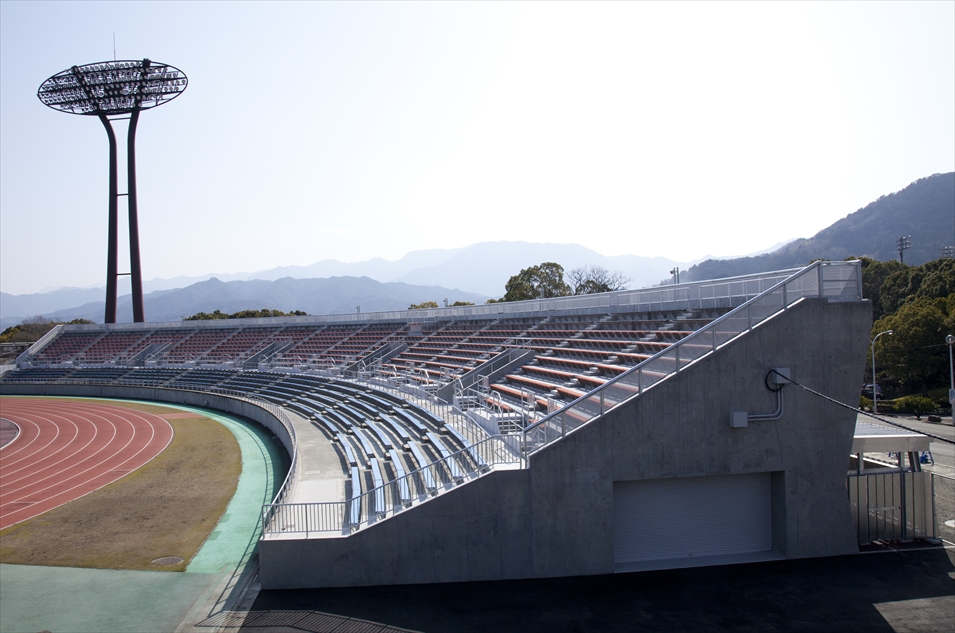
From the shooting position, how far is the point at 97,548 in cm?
1352

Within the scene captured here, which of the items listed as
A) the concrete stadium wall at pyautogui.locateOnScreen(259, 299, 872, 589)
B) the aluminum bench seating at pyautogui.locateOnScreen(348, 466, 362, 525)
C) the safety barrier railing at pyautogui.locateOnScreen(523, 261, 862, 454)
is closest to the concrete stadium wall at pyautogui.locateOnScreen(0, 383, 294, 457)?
the aluminum bench seating at pyautogui.locateOnScreen(348, 466, 362, 525)

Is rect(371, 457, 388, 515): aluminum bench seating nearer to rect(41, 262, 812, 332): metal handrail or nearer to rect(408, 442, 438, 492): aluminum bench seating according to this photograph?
rect(408, 442, 438, 492): aluminum bench seating

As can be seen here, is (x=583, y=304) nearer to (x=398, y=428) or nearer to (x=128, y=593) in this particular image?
(x=398, y=428)

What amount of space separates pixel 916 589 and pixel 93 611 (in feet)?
46.0

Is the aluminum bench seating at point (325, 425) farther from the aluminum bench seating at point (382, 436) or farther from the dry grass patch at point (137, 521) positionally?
the dry grass patch at point (137, 521)

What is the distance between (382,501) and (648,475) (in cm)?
522

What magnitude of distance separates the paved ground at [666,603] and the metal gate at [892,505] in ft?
3.52

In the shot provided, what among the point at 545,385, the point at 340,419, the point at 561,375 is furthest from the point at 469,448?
the point at 340,419

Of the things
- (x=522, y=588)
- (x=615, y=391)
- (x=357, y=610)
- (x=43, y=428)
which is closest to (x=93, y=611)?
(x=357, y=610)

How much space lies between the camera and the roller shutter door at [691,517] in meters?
11.9

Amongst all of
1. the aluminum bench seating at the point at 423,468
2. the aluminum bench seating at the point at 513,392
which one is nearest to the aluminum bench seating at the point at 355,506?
the aluminum bench seating at the point at 423,468

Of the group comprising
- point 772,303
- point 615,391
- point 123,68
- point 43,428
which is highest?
point 123,68

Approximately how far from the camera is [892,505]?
506 inches

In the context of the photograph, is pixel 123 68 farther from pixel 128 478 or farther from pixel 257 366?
pixel 128 478
